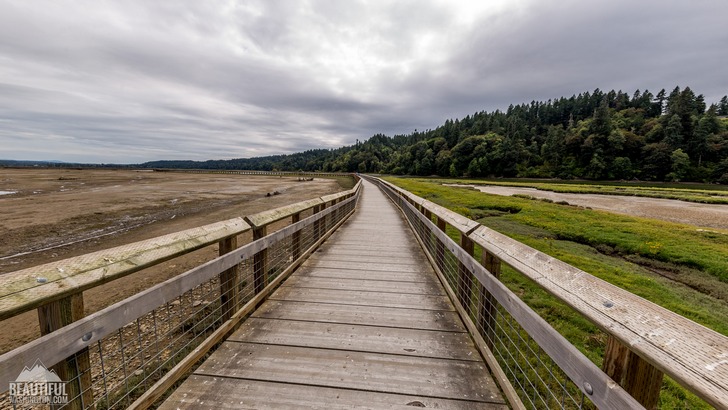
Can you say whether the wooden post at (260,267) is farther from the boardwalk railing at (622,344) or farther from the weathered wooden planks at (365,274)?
the boardwalk railing at (622,344)

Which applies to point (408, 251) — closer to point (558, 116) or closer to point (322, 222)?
point (322, 222)

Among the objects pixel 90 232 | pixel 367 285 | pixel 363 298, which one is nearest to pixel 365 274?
pixel 367 285

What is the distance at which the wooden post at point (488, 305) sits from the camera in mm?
2842

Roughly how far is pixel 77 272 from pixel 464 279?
3497 mm

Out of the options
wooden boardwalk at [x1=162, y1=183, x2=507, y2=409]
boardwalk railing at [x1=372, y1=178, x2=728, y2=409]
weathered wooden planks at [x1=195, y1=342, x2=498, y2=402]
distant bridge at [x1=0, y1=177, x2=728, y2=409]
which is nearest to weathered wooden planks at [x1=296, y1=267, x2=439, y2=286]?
distant bridge at [x1=0, y1=177, x2=728, y2=409]

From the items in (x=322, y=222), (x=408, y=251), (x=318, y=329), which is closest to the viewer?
(x=318, y=329)

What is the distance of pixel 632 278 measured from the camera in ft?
25.4

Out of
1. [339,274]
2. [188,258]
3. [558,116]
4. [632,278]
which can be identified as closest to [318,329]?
[339,274]

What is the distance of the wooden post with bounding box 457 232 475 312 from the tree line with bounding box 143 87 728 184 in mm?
89679

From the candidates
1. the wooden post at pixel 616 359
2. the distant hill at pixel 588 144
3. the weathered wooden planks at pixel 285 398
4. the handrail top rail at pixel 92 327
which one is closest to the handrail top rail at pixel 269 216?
the handrail top rail at pixel 92 327

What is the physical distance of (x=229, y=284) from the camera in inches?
127

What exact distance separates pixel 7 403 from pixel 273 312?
3.64 metres

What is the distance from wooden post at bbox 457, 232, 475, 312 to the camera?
11.3 ft

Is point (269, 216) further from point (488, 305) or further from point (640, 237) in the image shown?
point (640, 237)
